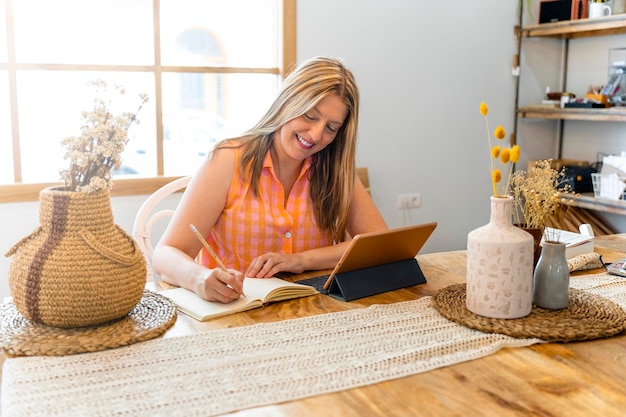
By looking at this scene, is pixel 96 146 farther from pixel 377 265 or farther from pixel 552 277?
pixel 552 277

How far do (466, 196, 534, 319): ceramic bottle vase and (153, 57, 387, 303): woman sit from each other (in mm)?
520

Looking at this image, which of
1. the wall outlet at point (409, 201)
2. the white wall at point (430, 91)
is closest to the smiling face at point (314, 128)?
the white wall at point (430, 91)

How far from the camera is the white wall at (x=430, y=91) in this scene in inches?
130

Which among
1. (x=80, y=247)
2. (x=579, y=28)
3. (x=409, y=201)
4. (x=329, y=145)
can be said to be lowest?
(x=409, y=201)

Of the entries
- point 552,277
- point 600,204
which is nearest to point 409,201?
point 600,204

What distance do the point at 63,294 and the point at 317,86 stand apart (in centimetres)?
91

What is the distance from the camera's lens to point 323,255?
1732mm

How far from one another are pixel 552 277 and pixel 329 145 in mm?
834

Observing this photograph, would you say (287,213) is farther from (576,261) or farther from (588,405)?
(588,405)

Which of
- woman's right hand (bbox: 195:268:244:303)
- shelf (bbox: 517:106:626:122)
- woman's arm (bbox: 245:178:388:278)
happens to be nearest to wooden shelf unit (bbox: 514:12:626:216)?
shelf (bbox: 517:106:626:122)

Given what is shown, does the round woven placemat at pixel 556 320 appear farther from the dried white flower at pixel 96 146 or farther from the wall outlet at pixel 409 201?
the wall outlet at pixel 409 201

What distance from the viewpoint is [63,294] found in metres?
1.14

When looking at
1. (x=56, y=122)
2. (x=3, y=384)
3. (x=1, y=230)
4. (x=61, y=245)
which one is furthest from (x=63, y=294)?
(x=56, y=122)

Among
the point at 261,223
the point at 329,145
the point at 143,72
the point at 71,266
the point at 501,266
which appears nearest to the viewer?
the point at 71,266
